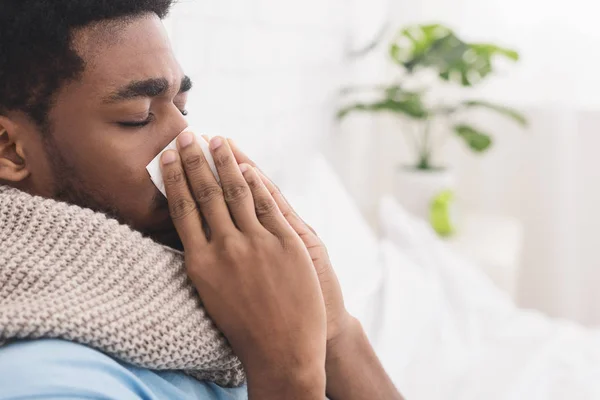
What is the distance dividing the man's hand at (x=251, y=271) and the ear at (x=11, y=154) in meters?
0.16

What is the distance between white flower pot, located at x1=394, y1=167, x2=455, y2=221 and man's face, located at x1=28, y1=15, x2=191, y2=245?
164 cm

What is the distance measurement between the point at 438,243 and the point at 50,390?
1276mm

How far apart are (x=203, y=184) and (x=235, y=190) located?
36 mm

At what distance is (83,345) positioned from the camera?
63cm

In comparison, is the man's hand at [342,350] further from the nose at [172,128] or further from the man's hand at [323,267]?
the nose at [172,128]

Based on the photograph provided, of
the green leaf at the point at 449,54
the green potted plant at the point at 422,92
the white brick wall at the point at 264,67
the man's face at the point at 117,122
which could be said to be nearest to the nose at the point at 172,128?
the man's face at the point at 117,122

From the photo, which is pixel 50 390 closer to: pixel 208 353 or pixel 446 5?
pixel 208 353

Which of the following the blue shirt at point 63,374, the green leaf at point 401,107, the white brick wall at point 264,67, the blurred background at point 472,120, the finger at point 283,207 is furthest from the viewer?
the green leaf at point 401,107

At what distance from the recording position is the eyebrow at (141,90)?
2.43 feet

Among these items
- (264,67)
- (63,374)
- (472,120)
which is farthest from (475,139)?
(63,374)

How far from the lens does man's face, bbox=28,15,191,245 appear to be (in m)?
0.74

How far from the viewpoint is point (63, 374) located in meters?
0.58

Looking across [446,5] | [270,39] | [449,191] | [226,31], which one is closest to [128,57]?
[226,31]

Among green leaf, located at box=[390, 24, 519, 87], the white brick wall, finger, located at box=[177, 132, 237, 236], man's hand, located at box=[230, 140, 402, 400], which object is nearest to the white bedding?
the white brick wall
